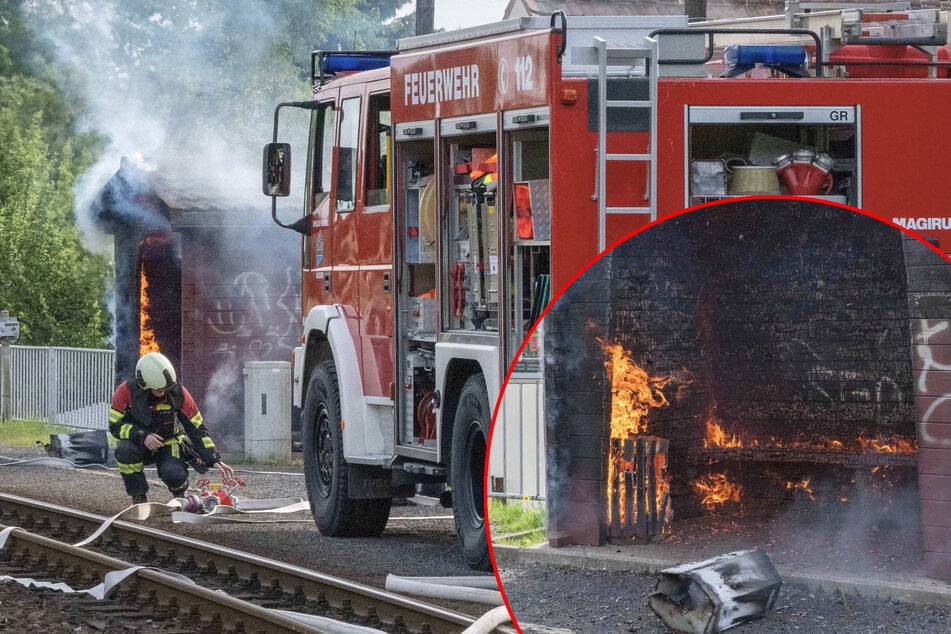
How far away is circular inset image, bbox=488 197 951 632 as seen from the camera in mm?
4938

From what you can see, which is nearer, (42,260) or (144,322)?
(144,322)

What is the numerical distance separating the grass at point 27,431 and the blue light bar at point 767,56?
1607cm

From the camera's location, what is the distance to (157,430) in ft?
46.7

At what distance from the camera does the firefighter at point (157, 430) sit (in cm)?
1393

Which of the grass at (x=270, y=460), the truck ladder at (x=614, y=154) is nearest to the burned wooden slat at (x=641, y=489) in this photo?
the truck ladder at (x=614, y=154)

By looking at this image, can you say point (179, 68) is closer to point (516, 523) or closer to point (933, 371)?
point (516, 523)

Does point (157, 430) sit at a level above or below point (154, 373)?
below

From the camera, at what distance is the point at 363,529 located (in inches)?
504

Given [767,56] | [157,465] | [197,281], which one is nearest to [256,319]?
[197,281]

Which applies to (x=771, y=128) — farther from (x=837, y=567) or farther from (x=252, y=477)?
(x=252, y=477)

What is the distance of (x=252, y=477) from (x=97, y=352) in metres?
6.98

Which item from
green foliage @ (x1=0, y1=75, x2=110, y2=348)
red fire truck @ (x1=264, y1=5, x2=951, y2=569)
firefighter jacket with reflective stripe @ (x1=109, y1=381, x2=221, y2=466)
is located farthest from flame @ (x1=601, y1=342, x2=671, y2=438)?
green foliage @ (x1=0, y1=75, x2=110, y2=348)

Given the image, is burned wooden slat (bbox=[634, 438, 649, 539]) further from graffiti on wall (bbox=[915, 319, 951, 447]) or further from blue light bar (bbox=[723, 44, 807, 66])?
blue light bar (bbox=[723, 44, 807, 66])

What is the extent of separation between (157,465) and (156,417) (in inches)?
15.7
